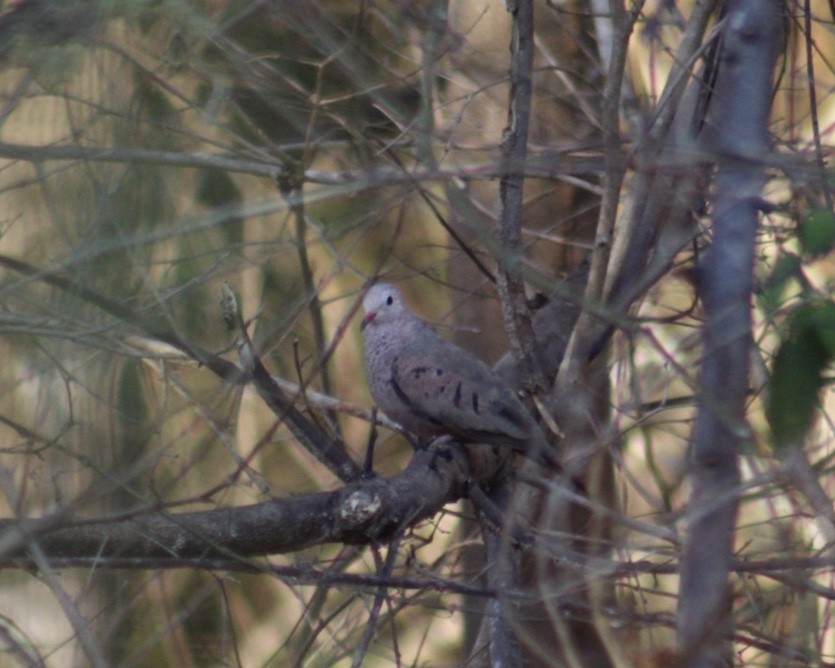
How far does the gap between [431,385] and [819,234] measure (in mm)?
2170

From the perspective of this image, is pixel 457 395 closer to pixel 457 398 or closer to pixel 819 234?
pixel 457 398

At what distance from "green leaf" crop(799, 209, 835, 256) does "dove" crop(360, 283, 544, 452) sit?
1542 millimetres

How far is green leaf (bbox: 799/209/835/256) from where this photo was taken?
52.3 inches

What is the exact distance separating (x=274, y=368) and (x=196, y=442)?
806 millimetres

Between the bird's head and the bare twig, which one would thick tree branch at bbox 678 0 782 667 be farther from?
the bird's head

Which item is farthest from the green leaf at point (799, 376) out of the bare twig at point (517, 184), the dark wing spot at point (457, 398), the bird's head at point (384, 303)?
the bird's head at point (384, 303)

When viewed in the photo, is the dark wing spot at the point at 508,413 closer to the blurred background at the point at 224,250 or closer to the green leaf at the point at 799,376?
the blurred background at the point at 224,250

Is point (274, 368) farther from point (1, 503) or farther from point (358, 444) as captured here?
point (1, 503)

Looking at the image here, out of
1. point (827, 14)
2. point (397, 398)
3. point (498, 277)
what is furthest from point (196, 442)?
point (827, 14)

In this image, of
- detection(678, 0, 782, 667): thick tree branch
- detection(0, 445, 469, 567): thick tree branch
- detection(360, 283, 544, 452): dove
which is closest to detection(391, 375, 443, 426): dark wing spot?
detection(360, 283, 544, 452): dove

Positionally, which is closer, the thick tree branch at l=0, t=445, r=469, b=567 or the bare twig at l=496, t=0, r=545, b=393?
the thick tree branch at l=0, t=445, r=469, b=567

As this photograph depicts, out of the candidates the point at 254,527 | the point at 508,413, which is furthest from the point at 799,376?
the point at 508,413

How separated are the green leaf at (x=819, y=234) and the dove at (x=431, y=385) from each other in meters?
1.54

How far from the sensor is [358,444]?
5152mm
